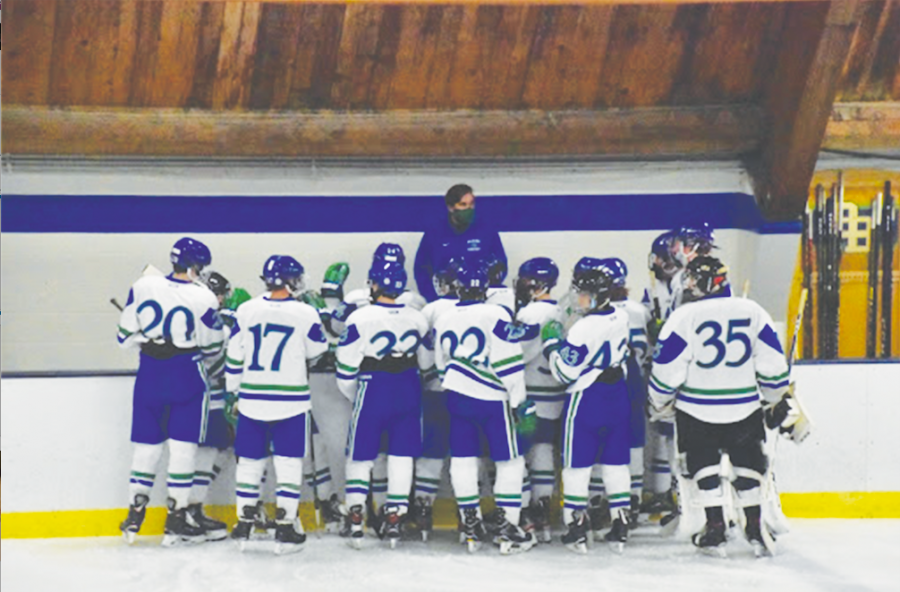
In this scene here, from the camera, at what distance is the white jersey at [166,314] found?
4.96 meters

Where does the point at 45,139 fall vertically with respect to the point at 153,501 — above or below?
above

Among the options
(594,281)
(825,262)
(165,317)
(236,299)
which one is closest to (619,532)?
(594,281)

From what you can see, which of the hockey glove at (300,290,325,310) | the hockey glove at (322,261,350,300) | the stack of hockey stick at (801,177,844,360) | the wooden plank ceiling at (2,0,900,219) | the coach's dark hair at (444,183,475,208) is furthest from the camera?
the stack of hockey stick at (801,177,844,360)

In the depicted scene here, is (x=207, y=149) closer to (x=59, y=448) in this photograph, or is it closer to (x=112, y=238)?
(x=112, y=238)

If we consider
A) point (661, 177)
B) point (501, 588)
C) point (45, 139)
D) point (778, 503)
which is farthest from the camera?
point (661, 177)

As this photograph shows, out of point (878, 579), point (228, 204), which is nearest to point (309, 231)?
point (228, 204)

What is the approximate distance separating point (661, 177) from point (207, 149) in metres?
2.30

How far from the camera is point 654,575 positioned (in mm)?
4574

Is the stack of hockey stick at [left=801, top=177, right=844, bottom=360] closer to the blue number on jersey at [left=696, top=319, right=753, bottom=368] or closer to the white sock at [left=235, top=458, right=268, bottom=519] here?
the blue number on jersey at [left=696, top=319, right=753, bottom=368]

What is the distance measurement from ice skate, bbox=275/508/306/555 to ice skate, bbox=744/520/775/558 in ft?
5.22

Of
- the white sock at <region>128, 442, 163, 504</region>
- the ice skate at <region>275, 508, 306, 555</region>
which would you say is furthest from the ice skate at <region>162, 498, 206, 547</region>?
the ice skate at <region>275, 508, 306, 555</region>

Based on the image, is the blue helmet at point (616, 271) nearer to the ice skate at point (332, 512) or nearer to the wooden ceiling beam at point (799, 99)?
the ice skate at point (332, 512)

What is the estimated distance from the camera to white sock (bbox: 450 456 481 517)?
4.90 meters

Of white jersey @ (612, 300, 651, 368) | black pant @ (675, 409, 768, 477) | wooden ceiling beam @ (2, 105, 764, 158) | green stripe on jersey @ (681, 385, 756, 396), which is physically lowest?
black pant @ (675, 409, 768, 477)
